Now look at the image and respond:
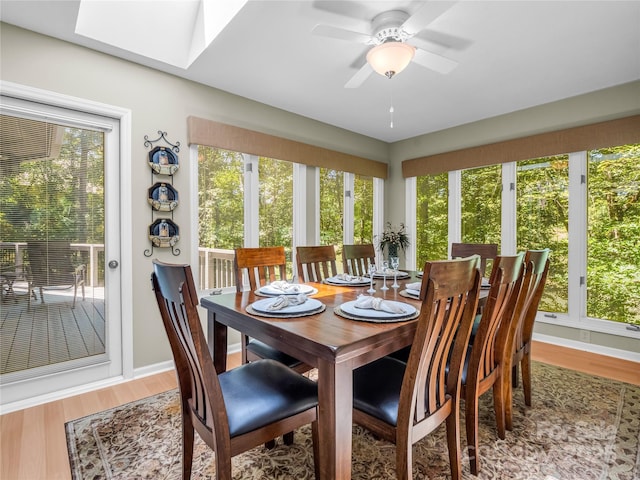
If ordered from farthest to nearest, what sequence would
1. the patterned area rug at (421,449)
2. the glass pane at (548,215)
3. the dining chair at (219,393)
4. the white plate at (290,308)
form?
the glass pane at (548,215), the patterned area rug at (421,449), the white plate at (290,308), the dining chair at (219,393)

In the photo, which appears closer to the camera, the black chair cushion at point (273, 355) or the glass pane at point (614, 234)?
the black chair cushion at point (273, 355)

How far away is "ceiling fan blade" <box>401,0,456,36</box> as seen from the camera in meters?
1.54

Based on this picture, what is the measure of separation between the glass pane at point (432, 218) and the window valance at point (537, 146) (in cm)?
18

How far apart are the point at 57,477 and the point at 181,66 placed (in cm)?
276

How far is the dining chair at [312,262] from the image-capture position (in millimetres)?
2544

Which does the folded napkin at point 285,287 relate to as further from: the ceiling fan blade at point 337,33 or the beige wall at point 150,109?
the ceiling fan blade at point 337,33

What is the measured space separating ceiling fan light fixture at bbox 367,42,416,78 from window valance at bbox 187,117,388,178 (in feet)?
5.11

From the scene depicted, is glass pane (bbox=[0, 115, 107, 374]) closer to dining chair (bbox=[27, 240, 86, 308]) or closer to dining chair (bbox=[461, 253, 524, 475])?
dining chair (bbox=[27, 240, 86, 308])

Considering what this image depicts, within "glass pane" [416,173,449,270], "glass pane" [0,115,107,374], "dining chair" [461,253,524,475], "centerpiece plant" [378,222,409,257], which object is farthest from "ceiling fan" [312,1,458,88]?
"centerpiece plant" [378,222,409,257]

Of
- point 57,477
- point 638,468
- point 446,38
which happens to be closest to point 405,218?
point 446,38

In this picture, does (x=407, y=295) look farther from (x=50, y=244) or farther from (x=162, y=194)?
(x=50, y=244)

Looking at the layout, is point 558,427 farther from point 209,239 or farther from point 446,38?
point 209,239

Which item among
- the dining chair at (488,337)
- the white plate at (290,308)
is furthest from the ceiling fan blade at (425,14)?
the white plate at (290,308)

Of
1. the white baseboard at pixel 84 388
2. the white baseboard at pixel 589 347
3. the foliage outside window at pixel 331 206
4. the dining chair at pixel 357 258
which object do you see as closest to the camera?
the white baseboard at pixel 84 388
